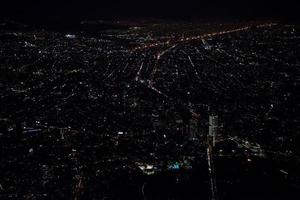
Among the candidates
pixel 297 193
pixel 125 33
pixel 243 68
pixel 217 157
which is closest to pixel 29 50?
pixel 125 33

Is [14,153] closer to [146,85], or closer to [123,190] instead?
[123,190]

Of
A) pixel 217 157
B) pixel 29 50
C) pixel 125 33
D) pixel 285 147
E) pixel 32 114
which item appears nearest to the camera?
pixel 217 157

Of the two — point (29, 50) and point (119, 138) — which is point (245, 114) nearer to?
point (119, 138)

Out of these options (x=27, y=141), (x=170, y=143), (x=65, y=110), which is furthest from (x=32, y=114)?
(x=170, y=143)

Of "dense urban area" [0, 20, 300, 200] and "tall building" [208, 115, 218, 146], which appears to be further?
"tall building" [208, 115, 218, 146]

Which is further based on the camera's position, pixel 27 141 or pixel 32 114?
pixel 32 114

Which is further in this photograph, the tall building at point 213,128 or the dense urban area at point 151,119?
the tall building at point 213,128

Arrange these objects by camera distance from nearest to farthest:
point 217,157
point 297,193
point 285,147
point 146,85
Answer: point 297,193 < point 217,157 < point 285,147 < point 146,85
